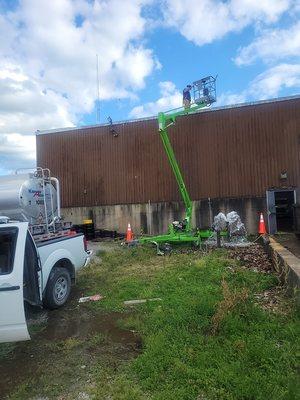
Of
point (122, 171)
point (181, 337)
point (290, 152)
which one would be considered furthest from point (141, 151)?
point (181, 337)

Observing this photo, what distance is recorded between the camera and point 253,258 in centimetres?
1176

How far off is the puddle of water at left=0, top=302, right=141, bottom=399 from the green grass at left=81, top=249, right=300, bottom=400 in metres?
0.31

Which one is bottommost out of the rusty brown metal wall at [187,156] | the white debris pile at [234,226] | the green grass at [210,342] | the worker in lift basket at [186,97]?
the green grass at [210,342]

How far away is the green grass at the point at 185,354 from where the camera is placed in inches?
163

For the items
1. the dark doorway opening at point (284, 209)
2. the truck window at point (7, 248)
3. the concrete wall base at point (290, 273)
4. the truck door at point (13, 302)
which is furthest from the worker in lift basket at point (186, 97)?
the truck door at point (13, 302)

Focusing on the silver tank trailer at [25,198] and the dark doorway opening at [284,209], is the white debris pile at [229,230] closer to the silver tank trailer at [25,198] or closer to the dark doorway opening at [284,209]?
the dark doorway opening at [284,209]

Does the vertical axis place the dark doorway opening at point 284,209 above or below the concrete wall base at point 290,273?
above

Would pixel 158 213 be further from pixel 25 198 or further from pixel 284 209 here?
pixel 25 198

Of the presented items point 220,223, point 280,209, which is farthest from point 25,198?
point 280,209

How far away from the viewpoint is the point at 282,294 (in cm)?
709

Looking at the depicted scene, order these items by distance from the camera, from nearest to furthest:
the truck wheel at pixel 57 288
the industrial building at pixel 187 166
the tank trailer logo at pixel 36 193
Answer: the truck wheel at pixel 57 288
the tank trailer logo at pixel 36 193
the industrial building at pixel 187 166

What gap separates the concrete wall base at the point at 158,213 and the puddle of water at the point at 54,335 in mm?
13126

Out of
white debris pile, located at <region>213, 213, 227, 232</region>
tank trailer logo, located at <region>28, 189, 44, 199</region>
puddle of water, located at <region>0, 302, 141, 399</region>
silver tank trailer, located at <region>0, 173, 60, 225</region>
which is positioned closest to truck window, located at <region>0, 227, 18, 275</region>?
puddle of water, located at <region>0, 302, 141, 399</region>

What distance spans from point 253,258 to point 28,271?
7.46m
